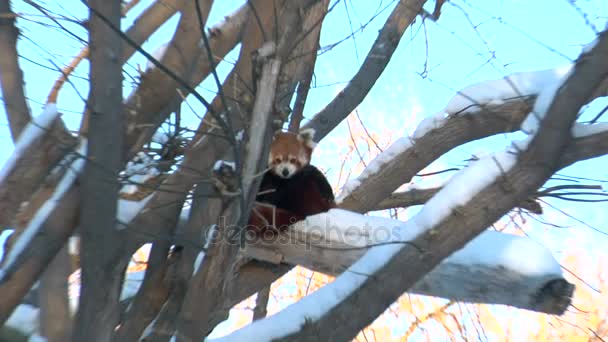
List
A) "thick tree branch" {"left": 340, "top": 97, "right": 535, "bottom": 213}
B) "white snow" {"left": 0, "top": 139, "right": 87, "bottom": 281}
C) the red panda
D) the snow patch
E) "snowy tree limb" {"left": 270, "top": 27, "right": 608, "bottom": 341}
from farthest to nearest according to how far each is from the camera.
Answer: the snow patch, the red panda, "thick tree branch" {"left": 340, "top": 97, "right": 535, "bottom": 213}, "white snow" {"left": 0, "top": 139, "right": 87, "bottom": 281}, "snowy tree limb" {"left": 270, "top": 27, "right": 608, "bottom": 341}

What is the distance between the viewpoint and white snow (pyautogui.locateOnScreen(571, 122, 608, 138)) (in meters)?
2.10

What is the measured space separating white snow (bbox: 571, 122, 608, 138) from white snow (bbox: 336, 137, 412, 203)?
4.81 ft

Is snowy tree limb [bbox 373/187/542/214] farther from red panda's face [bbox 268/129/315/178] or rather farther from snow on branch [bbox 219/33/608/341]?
snow on branch [bbox 219/33/608/341]

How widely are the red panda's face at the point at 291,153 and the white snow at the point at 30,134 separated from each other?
5.54 ft

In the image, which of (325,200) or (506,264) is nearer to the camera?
(506,264)

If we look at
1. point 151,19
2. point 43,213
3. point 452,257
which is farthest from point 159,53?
point 452,257

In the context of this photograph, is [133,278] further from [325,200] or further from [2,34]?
[2,34]

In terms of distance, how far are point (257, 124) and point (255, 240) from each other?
3.16 ft

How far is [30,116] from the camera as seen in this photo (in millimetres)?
2633

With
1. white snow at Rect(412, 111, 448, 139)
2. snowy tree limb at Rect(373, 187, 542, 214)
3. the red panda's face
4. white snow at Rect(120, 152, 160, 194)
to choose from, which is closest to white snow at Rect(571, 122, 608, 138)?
white snow at Rect(412, 111, 448, 139)

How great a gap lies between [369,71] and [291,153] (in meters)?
0.67

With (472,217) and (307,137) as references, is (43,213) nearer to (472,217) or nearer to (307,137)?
(472,217)

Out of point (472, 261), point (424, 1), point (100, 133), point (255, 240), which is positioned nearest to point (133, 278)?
point (255, 240)

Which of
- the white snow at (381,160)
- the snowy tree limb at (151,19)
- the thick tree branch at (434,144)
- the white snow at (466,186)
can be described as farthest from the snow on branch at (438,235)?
the snowy tree limb at (151,19)
